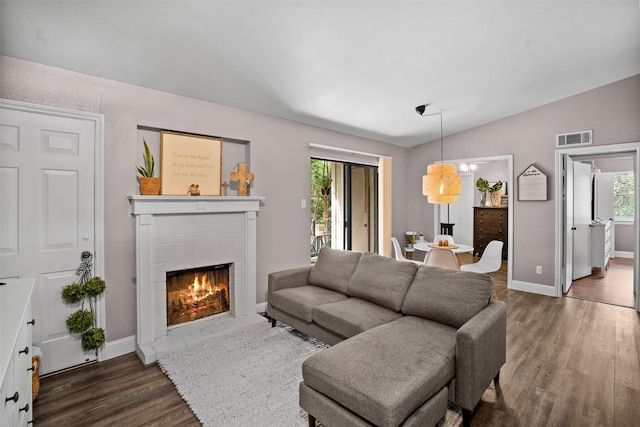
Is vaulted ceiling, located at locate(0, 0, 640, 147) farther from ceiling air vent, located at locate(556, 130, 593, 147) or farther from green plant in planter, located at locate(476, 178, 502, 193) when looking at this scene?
green plant in planter, located at locate(476, 178, 502, 193)

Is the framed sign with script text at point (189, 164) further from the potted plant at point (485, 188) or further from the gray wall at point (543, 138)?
the potted plant at point (485, 188)

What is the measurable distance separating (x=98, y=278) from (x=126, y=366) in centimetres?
77

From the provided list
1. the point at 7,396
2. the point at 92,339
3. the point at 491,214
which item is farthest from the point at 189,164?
the point at 491,214

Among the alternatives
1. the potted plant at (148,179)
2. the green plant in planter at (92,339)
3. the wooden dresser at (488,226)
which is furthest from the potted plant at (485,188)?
the green plant in planter at (92,339)

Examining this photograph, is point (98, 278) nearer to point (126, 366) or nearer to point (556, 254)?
point (126, 366)

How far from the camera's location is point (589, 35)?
2.90 meters

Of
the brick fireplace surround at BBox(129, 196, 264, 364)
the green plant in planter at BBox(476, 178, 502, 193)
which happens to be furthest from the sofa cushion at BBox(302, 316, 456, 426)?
the green plant in planter at BBox(476, 178, 502, 193)

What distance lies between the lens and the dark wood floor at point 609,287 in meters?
4.34

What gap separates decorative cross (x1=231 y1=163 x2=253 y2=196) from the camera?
11.6 feet

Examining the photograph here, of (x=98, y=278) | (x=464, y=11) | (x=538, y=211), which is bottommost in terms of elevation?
(x=98, y=278)

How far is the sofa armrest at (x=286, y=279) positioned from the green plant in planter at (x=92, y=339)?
1.49 metres

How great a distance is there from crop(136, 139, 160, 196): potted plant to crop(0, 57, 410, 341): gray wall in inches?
3.6

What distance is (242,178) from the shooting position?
355 centimetres

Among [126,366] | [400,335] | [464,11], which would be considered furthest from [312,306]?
[464,11]
